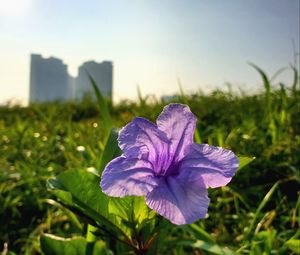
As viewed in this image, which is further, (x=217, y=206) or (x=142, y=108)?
(x=142, y=108)

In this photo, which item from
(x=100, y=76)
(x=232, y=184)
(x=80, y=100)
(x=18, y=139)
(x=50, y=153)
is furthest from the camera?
(x=100, y=76)

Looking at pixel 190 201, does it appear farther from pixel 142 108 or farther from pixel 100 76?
pixel 100 76

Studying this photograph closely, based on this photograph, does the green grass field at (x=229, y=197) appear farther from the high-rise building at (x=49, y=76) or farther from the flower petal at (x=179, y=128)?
the high-rise building at (x=49, y=76)

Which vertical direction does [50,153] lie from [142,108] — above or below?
below

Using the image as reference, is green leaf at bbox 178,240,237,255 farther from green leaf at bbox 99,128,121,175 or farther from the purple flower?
the purple flower

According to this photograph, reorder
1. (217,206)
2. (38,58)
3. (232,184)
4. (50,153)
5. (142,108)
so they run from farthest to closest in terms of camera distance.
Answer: (38,58) < (142,108) < (50,153) < (232,184) < (217,206)

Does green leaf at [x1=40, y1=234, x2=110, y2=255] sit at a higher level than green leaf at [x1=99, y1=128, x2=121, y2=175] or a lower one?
lower

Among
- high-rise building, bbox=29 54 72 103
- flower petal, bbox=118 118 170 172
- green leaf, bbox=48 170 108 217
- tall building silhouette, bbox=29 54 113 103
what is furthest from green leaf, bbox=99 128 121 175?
high-rise building, bbox=29 54 72 103

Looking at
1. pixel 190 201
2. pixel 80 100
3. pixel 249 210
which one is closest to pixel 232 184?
pixel 249 210
